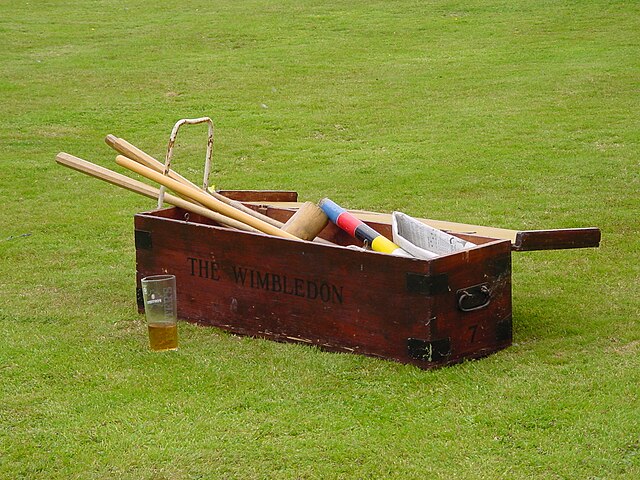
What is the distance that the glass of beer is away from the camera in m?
5.80

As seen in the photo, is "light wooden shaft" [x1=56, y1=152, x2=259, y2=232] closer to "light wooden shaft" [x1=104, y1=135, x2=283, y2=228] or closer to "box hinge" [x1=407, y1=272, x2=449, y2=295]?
"light wooden shaft" [x1=104, y1=135, x2=283, y2=228]

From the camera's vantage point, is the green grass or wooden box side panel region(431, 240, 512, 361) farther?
wooden box side panel region(431, 240, 512, 361)

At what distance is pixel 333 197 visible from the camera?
32.6 ft

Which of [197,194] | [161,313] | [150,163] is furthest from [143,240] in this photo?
[161,313]

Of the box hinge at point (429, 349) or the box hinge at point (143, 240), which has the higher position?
the box hinge at point (143, 240)

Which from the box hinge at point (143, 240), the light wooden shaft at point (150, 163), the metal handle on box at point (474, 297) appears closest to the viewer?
the metal handle on box at point (474, 297)

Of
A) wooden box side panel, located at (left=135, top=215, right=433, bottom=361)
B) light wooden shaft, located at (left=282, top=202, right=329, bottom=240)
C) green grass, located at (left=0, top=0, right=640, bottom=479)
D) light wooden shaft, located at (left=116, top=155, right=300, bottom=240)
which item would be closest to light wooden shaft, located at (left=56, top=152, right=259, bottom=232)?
light wooden shaft, located at (left=116, top=155, right=300, bottom=240)

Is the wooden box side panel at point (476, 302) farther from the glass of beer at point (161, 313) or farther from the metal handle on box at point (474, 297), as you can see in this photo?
the glass of beer at point (161, 313)

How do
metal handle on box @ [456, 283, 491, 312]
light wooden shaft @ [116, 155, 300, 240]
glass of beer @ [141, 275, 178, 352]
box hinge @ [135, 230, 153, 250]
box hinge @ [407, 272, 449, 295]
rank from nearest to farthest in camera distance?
box hinge @ [407, 272, 449, 295] → metal handle on box @ [456, 283, 491, 312] → glass of beer @ [141, 275, 178, 352] → light wooden shaft @ [116, 155, 300, 240] → box hinge @ [135, 230, 153, 250]

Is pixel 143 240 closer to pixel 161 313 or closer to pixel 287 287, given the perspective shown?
pixel 161 313

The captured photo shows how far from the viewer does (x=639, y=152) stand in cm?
1105

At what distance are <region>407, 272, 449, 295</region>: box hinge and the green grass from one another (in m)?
0.41

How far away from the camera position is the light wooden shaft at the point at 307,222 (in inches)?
246

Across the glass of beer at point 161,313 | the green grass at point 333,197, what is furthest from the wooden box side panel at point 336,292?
the glass of beer at point 161,313
